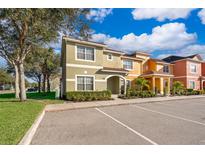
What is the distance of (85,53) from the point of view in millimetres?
19234

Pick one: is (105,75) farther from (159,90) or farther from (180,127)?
(180,127)

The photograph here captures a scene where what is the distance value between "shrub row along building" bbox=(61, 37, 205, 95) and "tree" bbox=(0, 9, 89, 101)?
12.4 ft

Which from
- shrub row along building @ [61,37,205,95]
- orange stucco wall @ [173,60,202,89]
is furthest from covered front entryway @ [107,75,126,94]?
orange stucco wall @ [173,60,202,89]

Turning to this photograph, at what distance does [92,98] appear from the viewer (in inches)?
695

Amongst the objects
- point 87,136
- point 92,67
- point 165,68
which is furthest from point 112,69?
point 87,136

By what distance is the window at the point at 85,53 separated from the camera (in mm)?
18828

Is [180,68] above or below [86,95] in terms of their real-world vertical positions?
above

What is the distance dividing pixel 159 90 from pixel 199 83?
11.9m

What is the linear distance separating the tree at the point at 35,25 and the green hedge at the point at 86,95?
4477 mm

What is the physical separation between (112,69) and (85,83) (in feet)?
13.1

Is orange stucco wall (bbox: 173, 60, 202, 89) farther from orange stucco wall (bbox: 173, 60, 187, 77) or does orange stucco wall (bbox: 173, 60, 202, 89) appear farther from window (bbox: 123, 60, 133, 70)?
window (bbox: 123, 60, 133, 70)

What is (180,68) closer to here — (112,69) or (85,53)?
(112,69)
